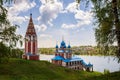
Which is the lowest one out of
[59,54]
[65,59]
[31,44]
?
[65,59]

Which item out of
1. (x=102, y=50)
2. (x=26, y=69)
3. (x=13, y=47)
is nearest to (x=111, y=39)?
(x=102, y=50)

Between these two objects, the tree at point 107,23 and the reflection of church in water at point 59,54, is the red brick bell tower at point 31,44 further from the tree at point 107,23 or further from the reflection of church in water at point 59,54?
A: the tree at point 107,23

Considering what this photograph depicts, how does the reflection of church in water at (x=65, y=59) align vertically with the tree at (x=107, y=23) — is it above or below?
below

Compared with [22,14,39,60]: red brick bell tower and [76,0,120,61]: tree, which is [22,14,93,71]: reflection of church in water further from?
[76,0,120,61]: tree

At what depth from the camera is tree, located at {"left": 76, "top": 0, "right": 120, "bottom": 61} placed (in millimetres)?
15953

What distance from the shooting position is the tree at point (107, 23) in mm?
15953

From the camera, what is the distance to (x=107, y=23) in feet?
55.3

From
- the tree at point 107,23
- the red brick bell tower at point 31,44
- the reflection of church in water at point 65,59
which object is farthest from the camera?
the reflection of church in water at point 65,59

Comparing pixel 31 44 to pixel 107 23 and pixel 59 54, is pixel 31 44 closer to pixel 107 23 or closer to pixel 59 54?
pixel 59 54

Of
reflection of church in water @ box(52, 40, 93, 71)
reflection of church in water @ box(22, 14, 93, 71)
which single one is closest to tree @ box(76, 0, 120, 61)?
reflection of church in water @ box(22, 14, 93, 71)

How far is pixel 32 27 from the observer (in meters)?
56.8

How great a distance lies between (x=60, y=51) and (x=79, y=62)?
8.46 m

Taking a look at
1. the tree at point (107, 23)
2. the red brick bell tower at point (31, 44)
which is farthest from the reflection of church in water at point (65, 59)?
the tree at point (107, 23)

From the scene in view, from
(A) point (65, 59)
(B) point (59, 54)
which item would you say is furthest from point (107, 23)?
(B) point (59, 54)
